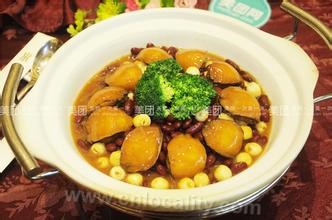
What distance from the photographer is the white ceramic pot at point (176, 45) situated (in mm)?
1123

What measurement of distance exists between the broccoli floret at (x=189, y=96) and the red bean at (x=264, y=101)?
206 mm

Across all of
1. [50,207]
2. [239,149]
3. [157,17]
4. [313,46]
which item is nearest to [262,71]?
[239,149]

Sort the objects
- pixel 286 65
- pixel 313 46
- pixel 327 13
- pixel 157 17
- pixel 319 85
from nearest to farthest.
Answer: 1. pixel 286 65
2. pixel 157 17
3. pixel 319 85
4. pixel 313 46
5. pixel 327 13

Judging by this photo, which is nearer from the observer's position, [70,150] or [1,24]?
[70,150]

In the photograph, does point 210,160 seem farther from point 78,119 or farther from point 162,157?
point 78,119

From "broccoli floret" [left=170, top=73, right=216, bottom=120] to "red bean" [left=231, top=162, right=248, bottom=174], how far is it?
23 cm

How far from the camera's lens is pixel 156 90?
4.59 ft

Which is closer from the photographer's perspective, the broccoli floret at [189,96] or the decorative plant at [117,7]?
the broccoli floret at [189,96]

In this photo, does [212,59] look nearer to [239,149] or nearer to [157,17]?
[157,17]

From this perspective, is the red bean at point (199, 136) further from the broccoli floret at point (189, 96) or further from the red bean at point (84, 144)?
the red bean at point (84, 144)

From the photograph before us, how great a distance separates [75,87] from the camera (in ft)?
5.26

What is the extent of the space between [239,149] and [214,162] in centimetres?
10

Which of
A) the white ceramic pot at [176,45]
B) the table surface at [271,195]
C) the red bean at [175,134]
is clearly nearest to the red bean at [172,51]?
the white ceramic pot at [176,45]

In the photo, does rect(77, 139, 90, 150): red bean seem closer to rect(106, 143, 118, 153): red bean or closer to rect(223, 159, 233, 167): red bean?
rect(106, 143, 118, 153): red bean
